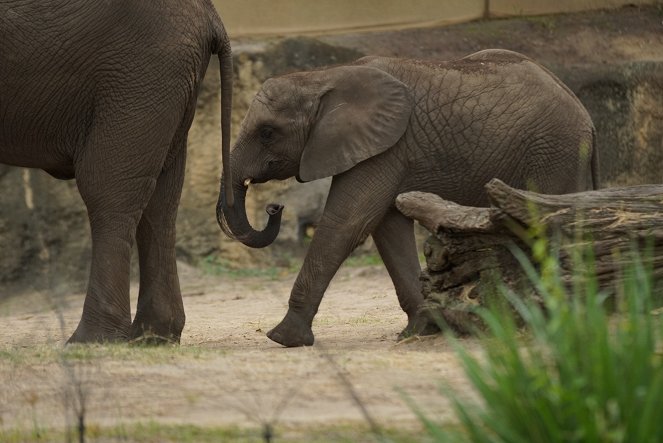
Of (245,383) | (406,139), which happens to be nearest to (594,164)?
(406,139)

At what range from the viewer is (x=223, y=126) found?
7.43m

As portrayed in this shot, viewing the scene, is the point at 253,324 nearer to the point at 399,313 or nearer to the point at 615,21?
the point at 399,313

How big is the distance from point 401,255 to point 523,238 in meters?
1.77

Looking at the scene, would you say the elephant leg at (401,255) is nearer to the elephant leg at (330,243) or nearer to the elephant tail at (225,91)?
the elephant leg at (330,243)

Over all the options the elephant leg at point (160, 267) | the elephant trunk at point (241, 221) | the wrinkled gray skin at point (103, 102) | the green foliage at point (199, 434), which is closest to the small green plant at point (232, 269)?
the elephant trunk at point (241, 221)

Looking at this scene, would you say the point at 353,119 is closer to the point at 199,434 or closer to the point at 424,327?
the point at 424,327

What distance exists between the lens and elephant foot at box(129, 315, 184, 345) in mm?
7354

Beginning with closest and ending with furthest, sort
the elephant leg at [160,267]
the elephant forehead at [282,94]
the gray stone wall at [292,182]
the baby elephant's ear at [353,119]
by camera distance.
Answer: the elephant leg at [160,267] → the baby elephant's ear at [353,119] → the elephant forehead at [282,94] → the gray stone wall at [292,182]

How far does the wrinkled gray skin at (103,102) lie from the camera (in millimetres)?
6903

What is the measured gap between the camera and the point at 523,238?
6.18 meters

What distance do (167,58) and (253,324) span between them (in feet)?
9.02

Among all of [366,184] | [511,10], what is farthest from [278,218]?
[511,10]

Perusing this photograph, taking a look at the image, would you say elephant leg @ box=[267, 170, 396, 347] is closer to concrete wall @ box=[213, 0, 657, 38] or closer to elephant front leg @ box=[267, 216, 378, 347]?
elephant front leg @ box=[267, 216, 378, 347]

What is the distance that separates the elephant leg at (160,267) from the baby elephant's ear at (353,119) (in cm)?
76
